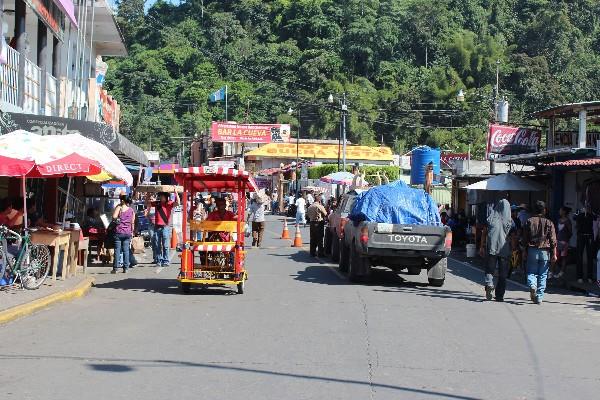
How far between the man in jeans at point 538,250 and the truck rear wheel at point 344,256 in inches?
190

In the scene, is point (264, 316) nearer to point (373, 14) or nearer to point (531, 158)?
point (531, 158)

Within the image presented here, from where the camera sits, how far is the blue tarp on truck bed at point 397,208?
59.7 ft

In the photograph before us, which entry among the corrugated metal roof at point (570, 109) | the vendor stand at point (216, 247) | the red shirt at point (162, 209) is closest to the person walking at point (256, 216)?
the red shirt at point (162, 209)

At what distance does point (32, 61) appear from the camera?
24.4 meters

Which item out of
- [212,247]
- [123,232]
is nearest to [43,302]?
[212,247]

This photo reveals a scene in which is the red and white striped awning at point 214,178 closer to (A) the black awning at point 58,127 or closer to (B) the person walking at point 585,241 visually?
(A) the black awning at point 58,127

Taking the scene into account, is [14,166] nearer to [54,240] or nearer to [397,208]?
[54,240]

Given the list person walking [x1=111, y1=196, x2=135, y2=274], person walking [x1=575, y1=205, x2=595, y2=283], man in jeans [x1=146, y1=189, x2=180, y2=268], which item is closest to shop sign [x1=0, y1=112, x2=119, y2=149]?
person walking [x1=111, y1=196, x2=135, y2=274]

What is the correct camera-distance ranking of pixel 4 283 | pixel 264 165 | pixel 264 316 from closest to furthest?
pixel 264 316, pixel 4 283, pixel 264 165

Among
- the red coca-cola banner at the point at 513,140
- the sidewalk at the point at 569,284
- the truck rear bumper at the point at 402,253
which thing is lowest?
the sidewalk at the point at 569,284

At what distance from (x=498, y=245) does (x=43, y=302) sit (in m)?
8.00

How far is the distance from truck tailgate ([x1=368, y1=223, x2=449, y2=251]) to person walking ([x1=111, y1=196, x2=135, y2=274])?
18.0 ft

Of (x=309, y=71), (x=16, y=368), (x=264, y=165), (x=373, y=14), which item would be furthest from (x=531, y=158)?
(x=373, y=14)

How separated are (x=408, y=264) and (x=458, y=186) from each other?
21701 mm
